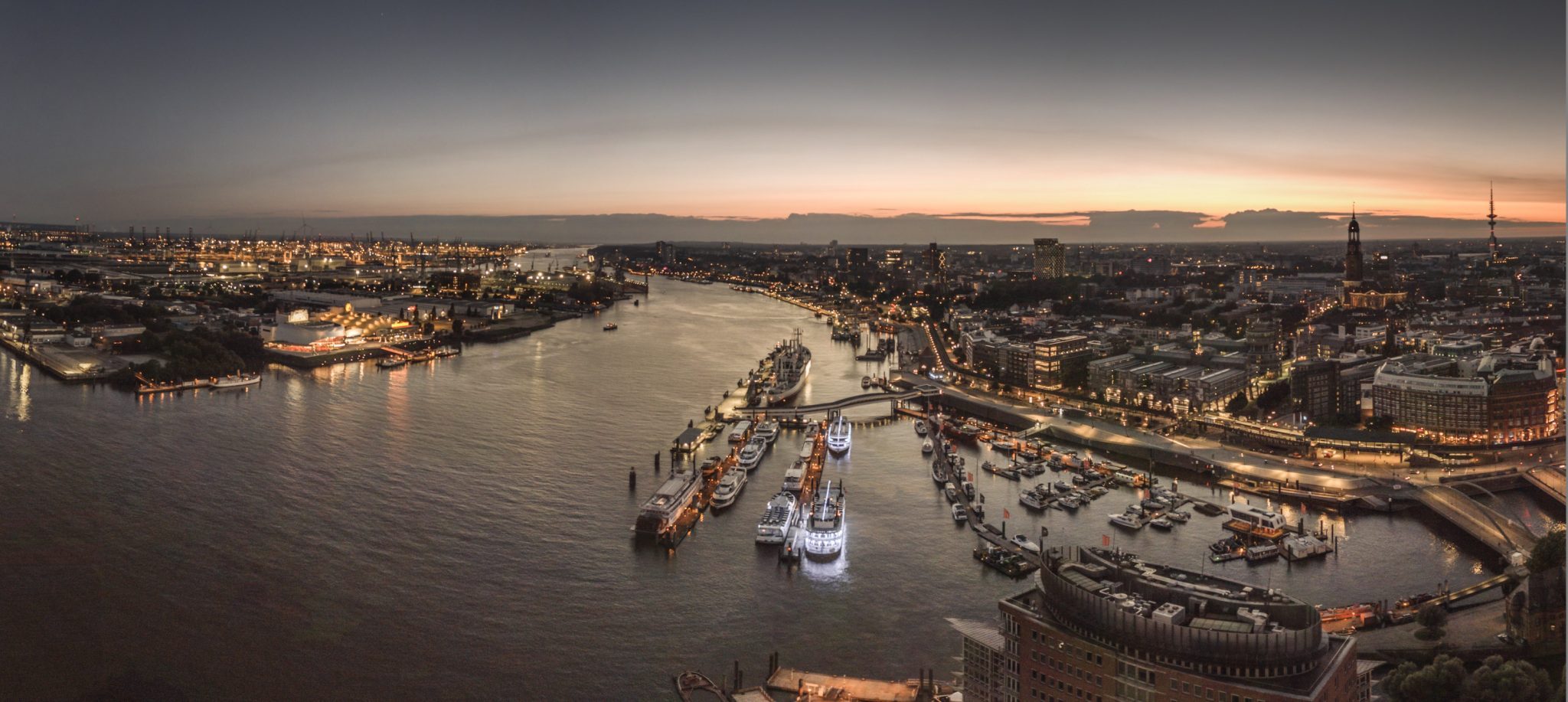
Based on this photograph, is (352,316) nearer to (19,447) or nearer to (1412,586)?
(19,447)

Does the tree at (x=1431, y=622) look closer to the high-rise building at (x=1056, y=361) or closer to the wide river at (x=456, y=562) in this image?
the wide river at (x=456, y=562)

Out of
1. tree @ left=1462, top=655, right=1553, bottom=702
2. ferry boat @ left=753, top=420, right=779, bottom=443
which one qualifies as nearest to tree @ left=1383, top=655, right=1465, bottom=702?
tree @ left=1462, top=655, right=1553, bottom=702

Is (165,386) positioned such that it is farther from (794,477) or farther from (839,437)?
(794,477)

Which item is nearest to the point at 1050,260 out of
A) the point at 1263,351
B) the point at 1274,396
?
the point at 1263,351

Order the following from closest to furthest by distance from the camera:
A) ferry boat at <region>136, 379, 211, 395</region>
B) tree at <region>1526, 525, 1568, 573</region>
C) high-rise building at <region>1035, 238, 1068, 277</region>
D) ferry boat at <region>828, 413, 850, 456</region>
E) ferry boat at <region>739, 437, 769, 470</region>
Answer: tree at <region>1526, 525, 1568, 573</region> → ferry boat at <region>739, 437, 769, 470</region> → ferry boat at <region>828, 413, 850, 456</region> → ferry boat at <region>136, 379, 211, 395</region> → high-rise building at <region>1035, 238, 1068, 277</region>

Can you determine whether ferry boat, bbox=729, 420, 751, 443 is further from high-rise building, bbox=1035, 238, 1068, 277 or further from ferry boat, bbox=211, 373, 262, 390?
high-rise building, bbox=1035, 238, 1068, 277

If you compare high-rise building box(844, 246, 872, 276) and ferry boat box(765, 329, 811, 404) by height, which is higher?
high-rise building box(844, 246, 872, 276)

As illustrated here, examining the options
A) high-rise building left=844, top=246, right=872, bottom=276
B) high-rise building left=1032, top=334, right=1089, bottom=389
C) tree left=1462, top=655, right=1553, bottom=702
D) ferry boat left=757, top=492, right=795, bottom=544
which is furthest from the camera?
high-rise building left=844, top=246, right=872, bottom=276
